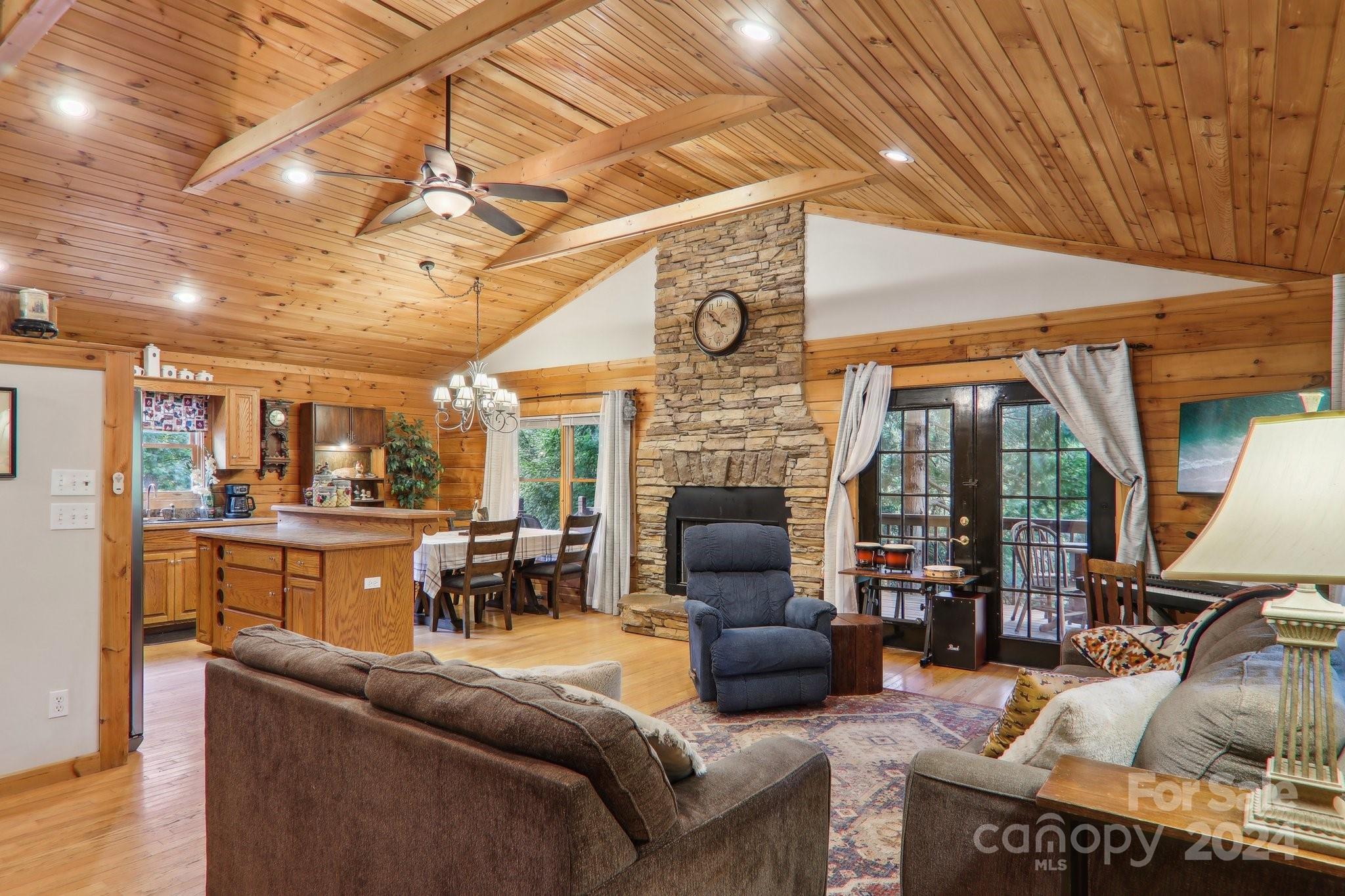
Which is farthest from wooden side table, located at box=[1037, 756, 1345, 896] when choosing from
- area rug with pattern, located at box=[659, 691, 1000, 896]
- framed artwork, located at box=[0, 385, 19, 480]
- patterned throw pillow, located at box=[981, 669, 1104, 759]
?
framed artwork, located at box=[0, 385, 19, 480]

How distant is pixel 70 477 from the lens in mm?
3213

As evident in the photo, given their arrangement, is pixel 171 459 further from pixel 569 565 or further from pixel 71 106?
pixel 569 565

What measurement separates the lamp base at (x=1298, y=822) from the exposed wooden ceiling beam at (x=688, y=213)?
3.98 m

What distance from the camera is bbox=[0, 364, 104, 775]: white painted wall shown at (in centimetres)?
305

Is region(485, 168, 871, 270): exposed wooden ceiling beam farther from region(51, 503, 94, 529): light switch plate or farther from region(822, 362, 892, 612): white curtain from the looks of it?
region(51, 503, 94, 529): light switch plate

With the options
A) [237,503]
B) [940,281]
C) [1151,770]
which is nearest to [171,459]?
[237,503]

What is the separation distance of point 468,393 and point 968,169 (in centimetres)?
422

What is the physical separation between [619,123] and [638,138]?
0.97 m

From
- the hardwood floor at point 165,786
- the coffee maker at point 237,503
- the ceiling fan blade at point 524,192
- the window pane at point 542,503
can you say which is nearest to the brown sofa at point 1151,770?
the hardwood floor at point 165,786

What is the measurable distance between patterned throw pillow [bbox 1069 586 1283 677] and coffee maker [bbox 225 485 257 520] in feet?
22.4

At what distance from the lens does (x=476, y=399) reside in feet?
20.6

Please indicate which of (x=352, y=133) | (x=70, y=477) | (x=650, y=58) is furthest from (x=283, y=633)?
(x=352, y=133)

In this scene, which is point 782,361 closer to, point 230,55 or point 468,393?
point 468,393

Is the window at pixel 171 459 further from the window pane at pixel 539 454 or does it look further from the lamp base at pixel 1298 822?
the lamp base at pixel 1298 822
